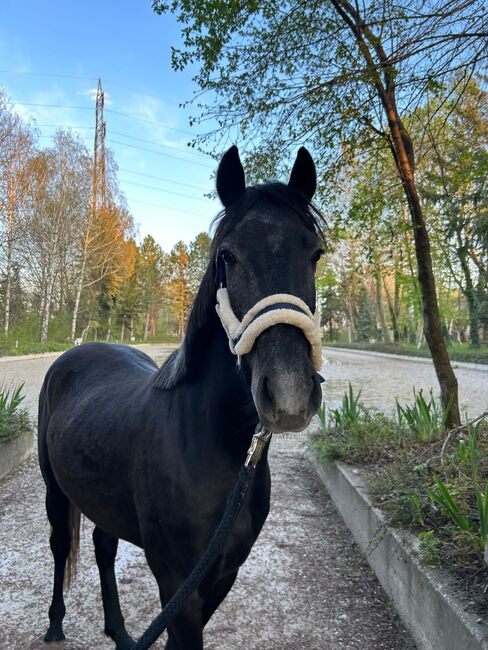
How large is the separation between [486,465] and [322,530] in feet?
4.73

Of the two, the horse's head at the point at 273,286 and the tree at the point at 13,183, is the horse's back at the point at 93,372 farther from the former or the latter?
the tree at the point at 13,183

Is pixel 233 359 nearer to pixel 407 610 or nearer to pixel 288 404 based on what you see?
pixel 288 404

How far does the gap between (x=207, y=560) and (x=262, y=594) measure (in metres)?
2.00

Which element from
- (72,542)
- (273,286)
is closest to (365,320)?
(72,542)

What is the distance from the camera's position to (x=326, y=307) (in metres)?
48.9

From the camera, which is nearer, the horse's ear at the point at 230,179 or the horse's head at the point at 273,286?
the horse's head at the point at 273,286

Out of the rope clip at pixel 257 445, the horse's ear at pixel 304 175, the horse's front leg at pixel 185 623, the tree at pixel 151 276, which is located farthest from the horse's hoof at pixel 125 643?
the tree at pixel 151 276

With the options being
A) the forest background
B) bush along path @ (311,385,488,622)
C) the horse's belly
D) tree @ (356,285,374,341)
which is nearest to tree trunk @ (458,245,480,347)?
the forest background

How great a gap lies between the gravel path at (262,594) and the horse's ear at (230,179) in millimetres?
2359

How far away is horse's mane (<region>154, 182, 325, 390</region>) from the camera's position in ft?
4.97

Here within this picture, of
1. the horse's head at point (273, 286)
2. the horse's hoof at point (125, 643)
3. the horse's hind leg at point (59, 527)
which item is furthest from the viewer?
the horse's hind leg at point (59, 527)

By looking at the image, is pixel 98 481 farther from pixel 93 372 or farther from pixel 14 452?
pixel 14 452

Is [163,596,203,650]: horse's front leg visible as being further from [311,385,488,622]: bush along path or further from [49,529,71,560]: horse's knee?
[49,529,71,560]: horse's knee

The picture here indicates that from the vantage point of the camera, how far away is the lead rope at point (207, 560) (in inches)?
→ 50.1
